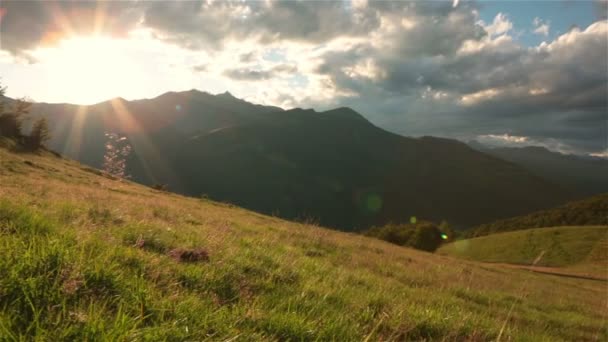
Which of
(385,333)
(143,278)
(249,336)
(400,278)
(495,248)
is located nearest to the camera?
(249,336)

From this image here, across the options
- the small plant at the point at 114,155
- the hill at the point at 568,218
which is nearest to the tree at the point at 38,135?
the small plant at the point at 114,155

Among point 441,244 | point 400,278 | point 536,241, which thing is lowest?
point 441,244

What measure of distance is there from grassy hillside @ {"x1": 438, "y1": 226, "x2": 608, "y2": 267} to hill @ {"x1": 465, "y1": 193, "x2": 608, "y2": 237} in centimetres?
4551

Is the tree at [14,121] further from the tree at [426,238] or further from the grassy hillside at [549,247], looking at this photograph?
the grassy hillside at [549,247]

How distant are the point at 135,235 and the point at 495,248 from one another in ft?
267

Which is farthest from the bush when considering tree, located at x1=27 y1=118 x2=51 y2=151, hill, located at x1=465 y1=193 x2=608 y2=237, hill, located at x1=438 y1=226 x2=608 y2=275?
tree, located at x1=27 y1=118 x2=51 y2=151

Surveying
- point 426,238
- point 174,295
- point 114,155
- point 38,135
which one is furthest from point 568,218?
point 38,135

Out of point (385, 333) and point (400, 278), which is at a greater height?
point (385, 333)

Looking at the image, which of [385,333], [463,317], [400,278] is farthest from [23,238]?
[400,278]

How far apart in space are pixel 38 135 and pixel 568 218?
141512 mm

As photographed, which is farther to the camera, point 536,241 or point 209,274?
point 536,241

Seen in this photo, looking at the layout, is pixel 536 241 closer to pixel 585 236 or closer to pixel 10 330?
pixel 585 236

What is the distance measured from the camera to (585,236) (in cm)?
6525

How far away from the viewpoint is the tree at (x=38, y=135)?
53.2 metres
